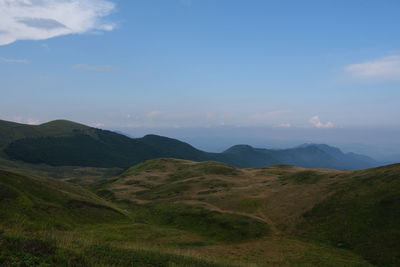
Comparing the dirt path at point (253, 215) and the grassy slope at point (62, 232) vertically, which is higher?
the grassy slope at point (62, 232)

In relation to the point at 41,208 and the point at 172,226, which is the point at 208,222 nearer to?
the point at 172,226

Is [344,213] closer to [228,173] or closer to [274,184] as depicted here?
[274,184]

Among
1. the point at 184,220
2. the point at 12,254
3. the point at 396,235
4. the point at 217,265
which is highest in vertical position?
the point at 12,254

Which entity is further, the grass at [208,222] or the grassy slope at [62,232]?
the grass at [208,222]

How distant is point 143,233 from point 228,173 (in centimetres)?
6337

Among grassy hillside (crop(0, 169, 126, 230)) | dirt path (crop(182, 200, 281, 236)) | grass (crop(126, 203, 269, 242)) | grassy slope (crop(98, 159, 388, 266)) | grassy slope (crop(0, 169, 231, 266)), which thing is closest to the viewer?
grassy slope (crop(0, 169, 231, 266))

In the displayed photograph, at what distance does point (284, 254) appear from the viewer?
34.6 m

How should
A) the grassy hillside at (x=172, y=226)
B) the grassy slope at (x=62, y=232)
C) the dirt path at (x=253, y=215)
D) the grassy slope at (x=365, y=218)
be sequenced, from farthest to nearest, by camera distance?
the dirt path at (x=253, y=215), the grassy slope at (x=365, y=218), the grassy hillside at (x=172, y=226), the grassy slope at (x=62, y=232)

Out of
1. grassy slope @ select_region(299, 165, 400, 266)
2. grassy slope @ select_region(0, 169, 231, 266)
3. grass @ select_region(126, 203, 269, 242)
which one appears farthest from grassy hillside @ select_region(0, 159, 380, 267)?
grassy slope @ select_region(299, 165, 400, 266)

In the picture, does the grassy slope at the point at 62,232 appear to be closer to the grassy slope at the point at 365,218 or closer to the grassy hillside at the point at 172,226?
the grassy hillside at the point at 172,226

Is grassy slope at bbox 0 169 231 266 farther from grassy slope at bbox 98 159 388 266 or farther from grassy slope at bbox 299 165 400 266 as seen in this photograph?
grassy slope at bbox 299 165 400 266

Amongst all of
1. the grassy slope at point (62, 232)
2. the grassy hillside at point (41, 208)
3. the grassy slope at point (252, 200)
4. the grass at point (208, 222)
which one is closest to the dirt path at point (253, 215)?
the grassy slope at point (252, 200)

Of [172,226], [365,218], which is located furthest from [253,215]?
[365,218]

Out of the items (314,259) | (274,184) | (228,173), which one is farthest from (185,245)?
(228,173)
